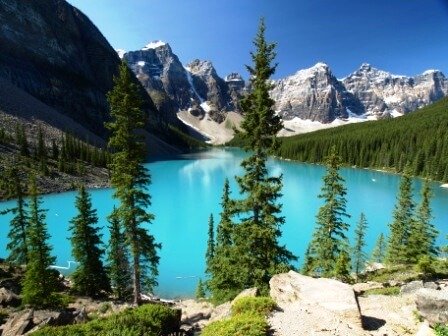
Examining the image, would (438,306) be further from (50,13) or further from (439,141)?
(50,13)

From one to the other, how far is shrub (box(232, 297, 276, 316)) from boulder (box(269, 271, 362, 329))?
91cm

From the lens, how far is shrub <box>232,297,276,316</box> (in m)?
13.2

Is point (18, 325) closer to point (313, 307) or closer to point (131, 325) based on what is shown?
point (131, 325)

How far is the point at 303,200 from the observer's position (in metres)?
81.7

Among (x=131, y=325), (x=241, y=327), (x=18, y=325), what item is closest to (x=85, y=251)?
(x=18, y=325)

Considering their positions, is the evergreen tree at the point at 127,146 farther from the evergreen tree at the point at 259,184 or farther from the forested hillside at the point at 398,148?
the forested hillside at the point at 398,148

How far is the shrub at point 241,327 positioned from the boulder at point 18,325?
951 centimetres

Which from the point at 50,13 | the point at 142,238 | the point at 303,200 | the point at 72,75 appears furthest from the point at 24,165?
the point at 50,13

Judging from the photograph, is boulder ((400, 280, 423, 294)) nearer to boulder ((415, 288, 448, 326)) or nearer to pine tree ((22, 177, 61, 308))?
boulder ((415, 288, 448, 326))

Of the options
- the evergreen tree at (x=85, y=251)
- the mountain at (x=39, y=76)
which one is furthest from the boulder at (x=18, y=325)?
the mountain at (x=39, y=76)

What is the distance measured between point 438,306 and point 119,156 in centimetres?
1755

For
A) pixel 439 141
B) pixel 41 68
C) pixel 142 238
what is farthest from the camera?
pixel 41 68

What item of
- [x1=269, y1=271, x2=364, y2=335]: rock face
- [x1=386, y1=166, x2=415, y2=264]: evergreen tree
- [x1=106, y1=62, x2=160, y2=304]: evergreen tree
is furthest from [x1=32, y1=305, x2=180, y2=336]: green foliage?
[x1=386, y1=166, x2=415, y2=264]: evergreen tree

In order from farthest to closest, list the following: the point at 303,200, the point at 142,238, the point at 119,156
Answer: the point at 303,200
the point at 142,238
the point at 119,156
